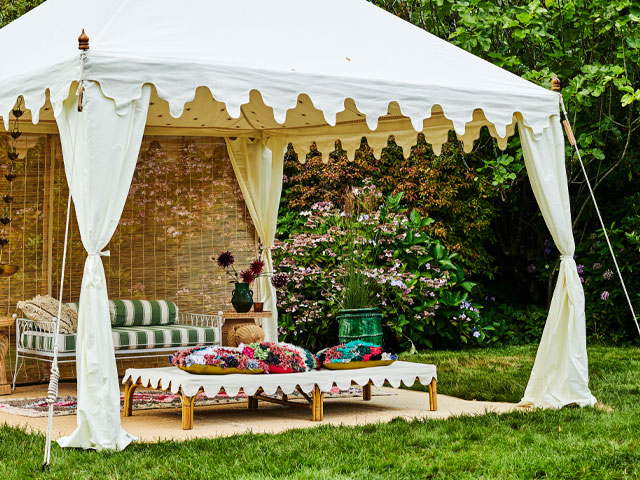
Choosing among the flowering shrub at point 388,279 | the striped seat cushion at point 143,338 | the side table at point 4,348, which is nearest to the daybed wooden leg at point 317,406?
the striped seat cushion at point 143,338

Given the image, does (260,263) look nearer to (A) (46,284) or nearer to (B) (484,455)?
(A) (46,284)

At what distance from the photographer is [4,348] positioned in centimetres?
766

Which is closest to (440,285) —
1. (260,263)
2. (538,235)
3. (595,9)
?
(538,235)

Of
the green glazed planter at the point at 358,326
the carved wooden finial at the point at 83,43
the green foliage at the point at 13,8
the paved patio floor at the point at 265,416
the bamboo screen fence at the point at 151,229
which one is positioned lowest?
the paved patio floor at the point at 265,416

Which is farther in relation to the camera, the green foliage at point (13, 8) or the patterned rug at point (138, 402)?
the green foliage at point (13, 8)

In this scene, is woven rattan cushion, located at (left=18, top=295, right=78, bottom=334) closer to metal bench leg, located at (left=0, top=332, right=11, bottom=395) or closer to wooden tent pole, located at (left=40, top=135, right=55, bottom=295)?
metal bench leg, located at (left=0, top=332, right=11, bottom=395)

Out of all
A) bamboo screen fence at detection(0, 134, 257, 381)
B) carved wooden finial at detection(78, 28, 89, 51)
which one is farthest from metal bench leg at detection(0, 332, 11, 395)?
carved wooden finial at detection(78, 28, 89, 51)

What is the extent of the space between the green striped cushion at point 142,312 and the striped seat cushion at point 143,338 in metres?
0.18

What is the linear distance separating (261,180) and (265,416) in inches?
133

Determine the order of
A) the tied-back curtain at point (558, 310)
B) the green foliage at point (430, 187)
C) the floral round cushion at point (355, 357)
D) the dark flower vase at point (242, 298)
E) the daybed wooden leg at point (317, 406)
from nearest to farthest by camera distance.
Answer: the daybed wooden leg at point (317, 406) → the floral round cushion at point (355, 357) → the tied-back curtain at point (558, 310) → the dark flower vase at point (242, 298) → the green foliage at point (430, 187)

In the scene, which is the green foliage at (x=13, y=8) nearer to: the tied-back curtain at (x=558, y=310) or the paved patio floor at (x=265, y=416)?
the paved patio floor at (x=265, y=416)

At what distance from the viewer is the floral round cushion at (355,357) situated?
19.9 ft

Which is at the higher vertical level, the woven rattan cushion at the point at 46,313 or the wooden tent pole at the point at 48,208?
the wooden tent pole at the point at 48,208

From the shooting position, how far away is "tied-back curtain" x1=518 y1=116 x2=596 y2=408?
243 inches
